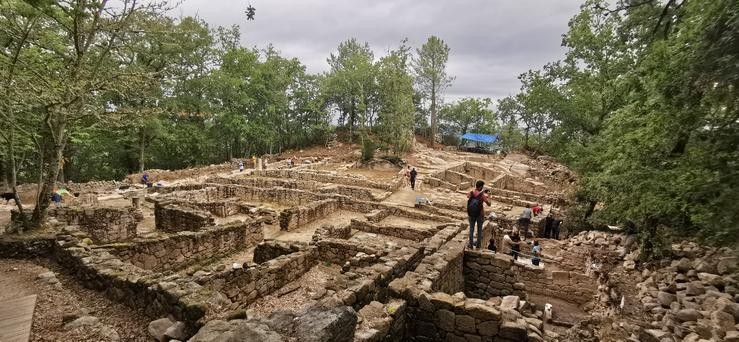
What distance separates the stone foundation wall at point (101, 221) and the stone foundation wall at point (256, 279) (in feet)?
20.1

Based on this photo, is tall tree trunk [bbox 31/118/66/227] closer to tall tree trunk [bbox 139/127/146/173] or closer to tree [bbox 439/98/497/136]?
tall tree trunk [bbox 139/127/146/173]

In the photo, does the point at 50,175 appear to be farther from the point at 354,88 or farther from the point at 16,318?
the point at 354,88

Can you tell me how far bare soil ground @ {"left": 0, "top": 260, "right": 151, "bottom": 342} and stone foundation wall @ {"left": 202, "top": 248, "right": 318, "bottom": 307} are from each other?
1466 mm

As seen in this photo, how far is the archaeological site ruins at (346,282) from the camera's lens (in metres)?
4.97

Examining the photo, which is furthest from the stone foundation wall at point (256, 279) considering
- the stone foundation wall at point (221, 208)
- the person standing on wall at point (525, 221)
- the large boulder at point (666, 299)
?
the person standing on wall at point (525, 221)

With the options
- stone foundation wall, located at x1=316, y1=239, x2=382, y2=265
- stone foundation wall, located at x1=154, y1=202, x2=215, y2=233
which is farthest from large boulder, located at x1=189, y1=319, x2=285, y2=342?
stone foundation wall, located at x1=154, y1=202, x2=215, y2=233

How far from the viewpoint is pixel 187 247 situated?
9.21 metres

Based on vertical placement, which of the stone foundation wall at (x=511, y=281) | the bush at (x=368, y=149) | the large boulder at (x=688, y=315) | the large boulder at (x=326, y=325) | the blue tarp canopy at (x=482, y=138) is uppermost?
the blue tarp canopy at (x=482, y=138)

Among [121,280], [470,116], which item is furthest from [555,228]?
[470,116]

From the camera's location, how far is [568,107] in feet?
64.1

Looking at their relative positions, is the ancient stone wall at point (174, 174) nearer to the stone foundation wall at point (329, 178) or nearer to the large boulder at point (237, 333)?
the stone foundation wall at point (329, 178)

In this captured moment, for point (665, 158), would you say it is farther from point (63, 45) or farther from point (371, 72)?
point (371, 72)

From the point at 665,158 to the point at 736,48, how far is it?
15.3 feet

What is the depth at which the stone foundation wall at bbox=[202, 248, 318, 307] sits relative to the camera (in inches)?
266
